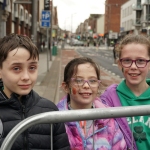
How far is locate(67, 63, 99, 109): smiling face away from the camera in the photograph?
7.90 ft

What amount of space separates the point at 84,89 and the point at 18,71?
598mm

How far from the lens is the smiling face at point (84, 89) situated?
241 centimetres

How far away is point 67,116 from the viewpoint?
177 centimetres

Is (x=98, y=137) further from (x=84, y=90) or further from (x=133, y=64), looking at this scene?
(x=133, y=64)

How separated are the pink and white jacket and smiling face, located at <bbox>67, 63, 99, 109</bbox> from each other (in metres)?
0.23

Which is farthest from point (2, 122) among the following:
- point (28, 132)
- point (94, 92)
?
point (94, 92)

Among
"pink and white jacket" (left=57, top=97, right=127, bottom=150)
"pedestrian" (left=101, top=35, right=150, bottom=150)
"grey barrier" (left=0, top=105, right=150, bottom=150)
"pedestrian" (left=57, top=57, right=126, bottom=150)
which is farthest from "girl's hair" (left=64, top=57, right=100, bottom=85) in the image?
"grey barrier" (left=0, top=105, right=150, bottom=150)

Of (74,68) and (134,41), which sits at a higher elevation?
(134,41)

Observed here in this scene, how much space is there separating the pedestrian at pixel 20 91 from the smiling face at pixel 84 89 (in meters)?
0.37

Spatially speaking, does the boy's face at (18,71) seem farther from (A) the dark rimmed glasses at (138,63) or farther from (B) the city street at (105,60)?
(B) the city street at (105,60)

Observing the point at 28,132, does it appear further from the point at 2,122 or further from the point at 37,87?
the point at 37,87

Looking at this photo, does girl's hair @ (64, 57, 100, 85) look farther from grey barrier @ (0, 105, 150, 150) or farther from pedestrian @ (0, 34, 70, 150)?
grey barrier @ (0, 105, 150, 150)

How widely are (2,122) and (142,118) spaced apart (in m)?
A: 1.09

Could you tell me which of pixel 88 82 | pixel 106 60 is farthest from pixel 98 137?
pixel 106 60
